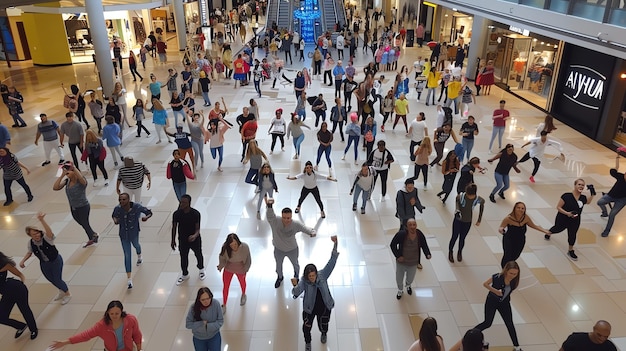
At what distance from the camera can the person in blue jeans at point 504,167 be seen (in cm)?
916

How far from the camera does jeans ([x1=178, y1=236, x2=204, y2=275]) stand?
6883 mm

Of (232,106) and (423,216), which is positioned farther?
(232,106)

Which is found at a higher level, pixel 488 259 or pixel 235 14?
pixel 235 14

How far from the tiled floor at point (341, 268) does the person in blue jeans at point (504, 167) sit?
0.35 metres

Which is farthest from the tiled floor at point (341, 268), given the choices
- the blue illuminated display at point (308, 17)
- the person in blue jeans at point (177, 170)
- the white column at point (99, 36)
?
the blue illuminated display at point (308, 17)

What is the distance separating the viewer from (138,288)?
284 inches

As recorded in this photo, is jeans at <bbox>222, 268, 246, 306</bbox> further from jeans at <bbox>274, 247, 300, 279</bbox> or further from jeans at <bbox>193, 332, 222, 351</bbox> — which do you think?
jeans at <bbox>193, 332, 222, 351</bbox>

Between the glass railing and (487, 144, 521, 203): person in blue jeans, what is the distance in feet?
14.3

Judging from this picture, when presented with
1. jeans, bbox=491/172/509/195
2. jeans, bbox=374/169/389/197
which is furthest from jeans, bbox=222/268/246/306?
jeans, bbox=491/172/509/195

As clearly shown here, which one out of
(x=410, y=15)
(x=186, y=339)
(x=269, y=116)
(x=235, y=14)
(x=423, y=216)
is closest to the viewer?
(x=186, y=339)

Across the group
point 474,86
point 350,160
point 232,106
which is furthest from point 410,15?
point 350,160

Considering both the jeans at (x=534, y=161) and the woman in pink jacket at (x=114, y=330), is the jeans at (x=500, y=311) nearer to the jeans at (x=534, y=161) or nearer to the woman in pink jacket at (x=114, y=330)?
the woman in pink jacket at (x=114, y=330)

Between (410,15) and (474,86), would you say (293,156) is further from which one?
(410,15)

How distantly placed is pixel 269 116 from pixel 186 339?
10376 mm
